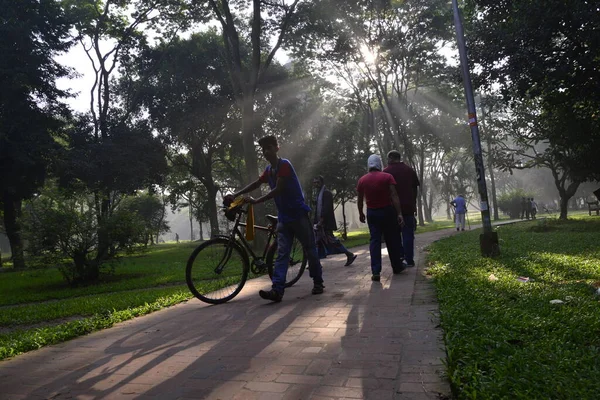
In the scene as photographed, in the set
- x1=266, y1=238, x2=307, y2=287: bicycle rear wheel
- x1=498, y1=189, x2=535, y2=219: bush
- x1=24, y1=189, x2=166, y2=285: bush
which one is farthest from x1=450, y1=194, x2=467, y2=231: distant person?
x1=498, y1=189, x2=535, y2=219: bush

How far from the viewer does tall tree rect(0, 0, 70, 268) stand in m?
19.8

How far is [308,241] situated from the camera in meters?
5.70

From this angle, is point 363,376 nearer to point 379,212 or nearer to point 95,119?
point 379,212

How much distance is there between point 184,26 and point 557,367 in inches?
866

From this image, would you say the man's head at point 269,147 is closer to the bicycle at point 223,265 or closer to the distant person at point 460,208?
the bicycle at point 223,265

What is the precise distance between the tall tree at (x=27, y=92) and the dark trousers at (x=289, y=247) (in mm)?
17297

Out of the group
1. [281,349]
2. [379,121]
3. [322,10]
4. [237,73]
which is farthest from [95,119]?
[281,349]

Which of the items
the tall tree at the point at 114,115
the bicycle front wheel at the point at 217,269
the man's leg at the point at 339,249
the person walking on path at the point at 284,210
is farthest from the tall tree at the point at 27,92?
the person walking on path at the point at 284,210

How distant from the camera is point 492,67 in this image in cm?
1252

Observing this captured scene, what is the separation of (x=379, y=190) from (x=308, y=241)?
5.54ft

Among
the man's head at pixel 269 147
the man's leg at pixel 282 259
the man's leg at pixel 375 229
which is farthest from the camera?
the man's leg at pixel 375 229

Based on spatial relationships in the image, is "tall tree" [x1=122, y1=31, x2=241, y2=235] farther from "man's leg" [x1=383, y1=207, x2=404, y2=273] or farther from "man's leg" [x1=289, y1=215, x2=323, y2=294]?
"man's leg" [x1=289, y1=215, x2=323, y2=294]

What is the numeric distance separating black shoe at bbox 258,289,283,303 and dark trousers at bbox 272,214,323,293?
0.06 metres

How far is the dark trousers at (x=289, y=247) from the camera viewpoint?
5.38 m
